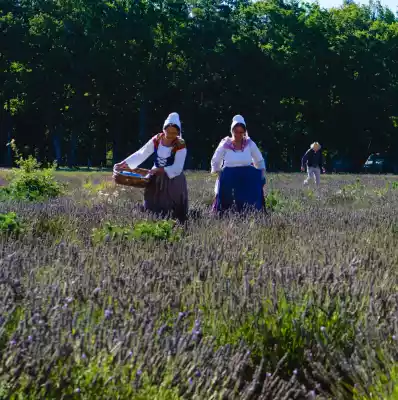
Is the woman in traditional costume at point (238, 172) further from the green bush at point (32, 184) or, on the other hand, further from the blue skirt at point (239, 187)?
the green bush at point (32, 184)

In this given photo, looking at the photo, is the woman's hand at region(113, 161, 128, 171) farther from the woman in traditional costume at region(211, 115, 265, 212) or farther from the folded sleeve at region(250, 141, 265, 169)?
the folded sleeve at region(250, 141, 265, 169)

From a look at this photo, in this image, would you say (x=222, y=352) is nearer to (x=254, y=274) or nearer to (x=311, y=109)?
(x=254, y=274)

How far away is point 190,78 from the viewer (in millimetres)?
45438

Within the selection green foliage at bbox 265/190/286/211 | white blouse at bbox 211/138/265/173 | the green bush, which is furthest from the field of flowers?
the green bush

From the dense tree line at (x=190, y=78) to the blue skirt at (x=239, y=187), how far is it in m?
34.4

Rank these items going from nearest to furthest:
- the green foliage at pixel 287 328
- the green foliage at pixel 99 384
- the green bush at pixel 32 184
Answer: the green foliage at pixel 99 384 < the green foliage at pixel 287 328 < the green bush at pixel 32 184

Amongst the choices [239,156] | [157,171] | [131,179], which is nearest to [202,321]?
[131,179]

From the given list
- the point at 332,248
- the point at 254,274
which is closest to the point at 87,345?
the point at 254,274

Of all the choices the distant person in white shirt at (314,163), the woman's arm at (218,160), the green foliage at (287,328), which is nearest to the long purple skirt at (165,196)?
the woman's arm at (218,160)

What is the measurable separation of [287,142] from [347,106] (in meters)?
4.57

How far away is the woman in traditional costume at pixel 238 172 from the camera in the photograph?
9.84 m

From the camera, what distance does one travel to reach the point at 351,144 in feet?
162

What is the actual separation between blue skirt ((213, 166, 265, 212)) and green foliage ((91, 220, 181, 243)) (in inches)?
134

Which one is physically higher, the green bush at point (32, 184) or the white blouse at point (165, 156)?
the white blouse at point (165, 156)
